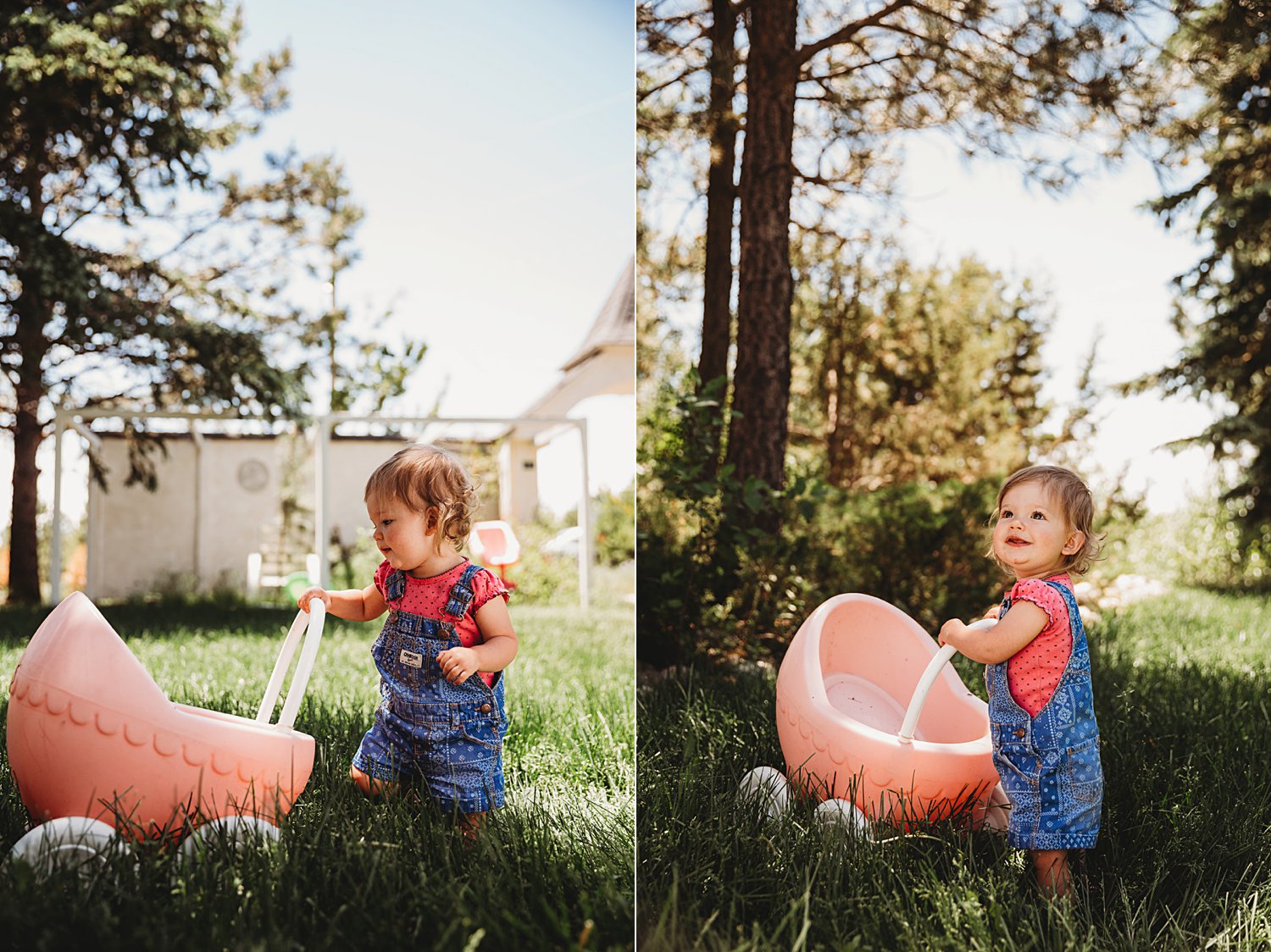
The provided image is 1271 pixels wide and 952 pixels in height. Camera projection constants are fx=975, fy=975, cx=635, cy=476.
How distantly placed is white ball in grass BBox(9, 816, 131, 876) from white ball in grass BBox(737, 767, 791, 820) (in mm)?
860

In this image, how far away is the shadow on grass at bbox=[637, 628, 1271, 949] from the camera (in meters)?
1.13

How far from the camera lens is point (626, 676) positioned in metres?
2.92

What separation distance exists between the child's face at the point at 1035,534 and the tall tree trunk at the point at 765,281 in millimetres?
1518

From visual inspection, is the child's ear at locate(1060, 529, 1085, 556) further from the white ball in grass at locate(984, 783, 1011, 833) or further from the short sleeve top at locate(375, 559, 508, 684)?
the short sleeve top at locate(375, 559, 508, 684)

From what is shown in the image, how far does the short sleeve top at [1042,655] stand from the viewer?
1435 mm

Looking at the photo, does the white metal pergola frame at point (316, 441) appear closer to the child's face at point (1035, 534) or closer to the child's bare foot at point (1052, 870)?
the child's face at point (1035, 534)

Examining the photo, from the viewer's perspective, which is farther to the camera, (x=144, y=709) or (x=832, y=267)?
(x=832, y=267)

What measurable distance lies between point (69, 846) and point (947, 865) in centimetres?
111

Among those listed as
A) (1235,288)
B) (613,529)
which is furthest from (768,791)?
(613,529)

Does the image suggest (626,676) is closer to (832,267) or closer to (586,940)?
(586,940)

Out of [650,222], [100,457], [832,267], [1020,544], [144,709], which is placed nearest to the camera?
[144,709]

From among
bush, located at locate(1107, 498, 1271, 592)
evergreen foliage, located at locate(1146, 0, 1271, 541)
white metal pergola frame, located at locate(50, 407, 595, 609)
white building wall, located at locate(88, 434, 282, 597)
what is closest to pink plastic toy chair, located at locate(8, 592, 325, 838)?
white metal pergola frame, located at locate(50, 407, 595, 609)

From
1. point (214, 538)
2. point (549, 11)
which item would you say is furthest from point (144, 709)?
point (549, 11)

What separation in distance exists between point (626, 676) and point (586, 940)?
197 centimetres
